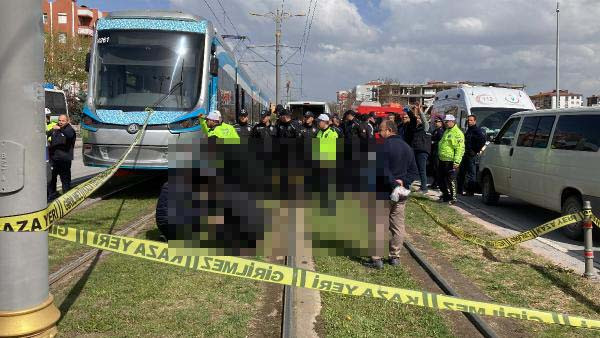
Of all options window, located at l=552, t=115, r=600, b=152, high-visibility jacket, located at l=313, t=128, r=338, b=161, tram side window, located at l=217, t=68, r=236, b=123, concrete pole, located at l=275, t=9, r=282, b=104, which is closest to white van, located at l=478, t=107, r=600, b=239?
window, located at l=552, t=115, r=600, b=152

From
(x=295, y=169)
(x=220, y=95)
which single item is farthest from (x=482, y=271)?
(x=220, y=95)

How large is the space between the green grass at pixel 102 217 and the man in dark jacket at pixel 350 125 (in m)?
5.00

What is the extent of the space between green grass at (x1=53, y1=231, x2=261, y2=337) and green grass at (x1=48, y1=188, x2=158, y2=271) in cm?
76

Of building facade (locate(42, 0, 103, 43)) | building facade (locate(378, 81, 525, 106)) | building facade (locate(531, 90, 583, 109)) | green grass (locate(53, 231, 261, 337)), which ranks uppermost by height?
building facade (locate(42, 0, 103, 43))

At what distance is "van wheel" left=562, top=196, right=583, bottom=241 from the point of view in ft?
26.0

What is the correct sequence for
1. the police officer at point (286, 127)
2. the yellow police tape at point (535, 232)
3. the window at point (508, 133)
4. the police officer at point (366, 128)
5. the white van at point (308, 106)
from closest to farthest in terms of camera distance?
the yellow police tape at point (535, 232) < the window at point (508, 133) < the police officer at point (286, 127) < the police officer at point (366, 128) < the white van at point (308, 106)

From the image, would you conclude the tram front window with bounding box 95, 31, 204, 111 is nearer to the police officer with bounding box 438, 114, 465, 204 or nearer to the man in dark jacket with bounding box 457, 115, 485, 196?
the police officer with bounding box 438, 114, 465, 204

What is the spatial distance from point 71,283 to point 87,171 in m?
12.3

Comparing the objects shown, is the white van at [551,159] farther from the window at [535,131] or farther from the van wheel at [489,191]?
the van wheel at [489,191]

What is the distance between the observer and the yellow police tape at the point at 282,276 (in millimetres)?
3412

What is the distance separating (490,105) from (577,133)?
7.46 metres

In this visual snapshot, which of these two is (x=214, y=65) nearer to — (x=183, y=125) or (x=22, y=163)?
(x=183, y=125)

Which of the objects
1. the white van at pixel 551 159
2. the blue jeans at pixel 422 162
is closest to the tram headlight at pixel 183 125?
the blue jeans at pixel 422 162

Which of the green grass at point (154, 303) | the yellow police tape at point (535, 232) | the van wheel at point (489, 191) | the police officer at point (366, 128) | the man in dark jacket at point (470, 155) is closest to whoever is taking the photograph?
the green grass at point (154, 303)
